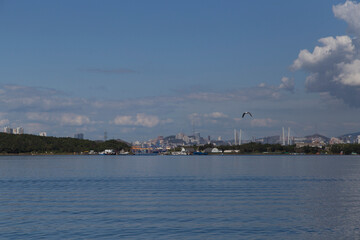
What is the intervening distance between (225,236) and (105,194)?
27.4 metres

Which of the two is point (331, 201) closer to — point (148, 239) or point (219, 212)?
point (219, 212)

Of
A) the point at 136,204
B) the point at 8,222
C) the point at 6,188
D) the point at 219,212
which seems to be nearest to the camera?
the point at 8,222

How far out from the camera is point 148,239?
29375mm

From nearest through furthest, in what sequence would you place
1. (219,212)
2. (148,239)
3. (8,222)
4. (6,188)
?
(148,239) → (8,222) → (219,212) → (6,188)

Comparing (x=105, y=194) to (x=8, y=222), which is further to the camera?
(x=105, y=194)

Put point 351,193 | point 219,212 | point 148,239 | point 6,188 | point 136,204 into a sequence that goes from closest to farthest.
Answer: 1. point 148,239
2. point 219,212
3. point 136,204
4. point 351,193
5. point 6,188

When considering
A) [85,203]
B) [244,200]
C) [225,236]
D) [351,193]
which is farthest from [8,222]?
[351,193]

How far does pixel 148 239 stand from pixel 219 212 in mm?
11887

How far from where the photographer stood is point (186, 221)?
35656 mm

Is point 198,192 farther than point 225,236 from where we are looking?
Yes

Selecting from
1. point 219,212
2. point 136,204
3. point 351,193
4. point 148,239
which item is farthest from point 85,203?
point 351,193

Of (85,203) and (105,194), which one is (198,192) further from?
(85,203)

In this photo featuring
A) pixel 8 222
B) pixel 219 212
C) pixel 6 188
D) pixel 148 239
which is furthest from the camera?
pixel 6 188

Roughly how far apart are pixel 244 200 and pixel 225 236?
726 inches
